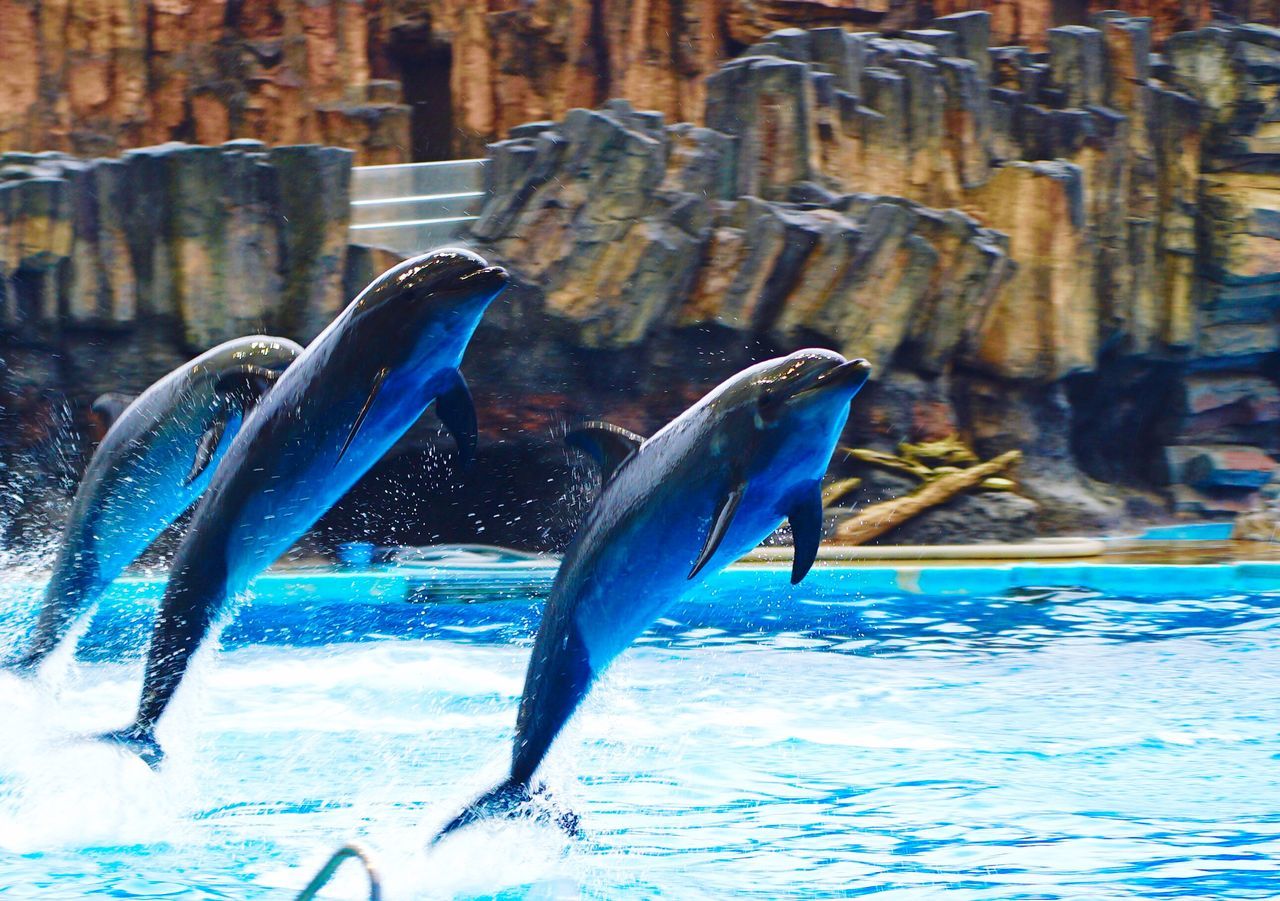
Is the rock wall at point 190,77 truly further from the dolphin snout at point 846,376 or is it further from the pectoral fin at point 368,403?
the dolphin snout at point 846,376

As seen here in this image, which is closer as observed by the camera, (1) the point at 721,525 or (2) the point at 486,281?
(1) the point at 721,525

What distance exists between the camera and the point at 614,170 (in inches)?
373

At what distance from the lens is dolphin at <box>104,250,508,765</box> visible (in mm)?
2631

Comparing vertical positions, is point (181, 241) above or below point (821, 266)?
above

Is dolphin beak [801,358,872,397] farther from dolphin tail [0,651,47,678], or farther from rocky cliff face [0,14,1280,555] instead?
rocky cliff face [0,14,1280,555]

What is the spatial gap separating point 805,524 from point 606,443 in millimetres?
474

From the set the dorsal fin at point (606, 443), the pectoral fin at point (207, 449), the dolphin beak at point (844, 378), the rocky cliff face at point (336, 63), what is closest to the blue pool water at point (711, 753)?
the pectoral fin at point (207, 449)

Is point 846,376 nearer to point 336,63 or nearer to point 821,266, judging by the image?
point 821,266

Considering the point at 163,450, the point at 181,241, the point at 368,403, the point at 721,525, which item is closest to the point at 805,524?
the point at 721,525

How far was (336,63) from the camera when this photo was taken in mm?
12234

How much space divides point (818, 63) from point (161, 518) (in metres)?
8.39

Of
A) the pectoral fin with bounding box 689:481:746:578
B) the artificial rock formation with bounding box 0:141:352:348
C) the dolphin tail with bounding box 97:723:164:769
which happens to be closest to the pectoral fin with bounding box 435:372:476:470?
the pectoral fin with bounding box 689:481:746:578

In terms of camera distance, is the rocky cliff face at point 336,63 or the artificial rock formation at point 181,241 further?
the rocky cliff face at point 336,63

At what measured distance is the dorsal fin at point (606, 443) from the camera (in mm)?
2805
